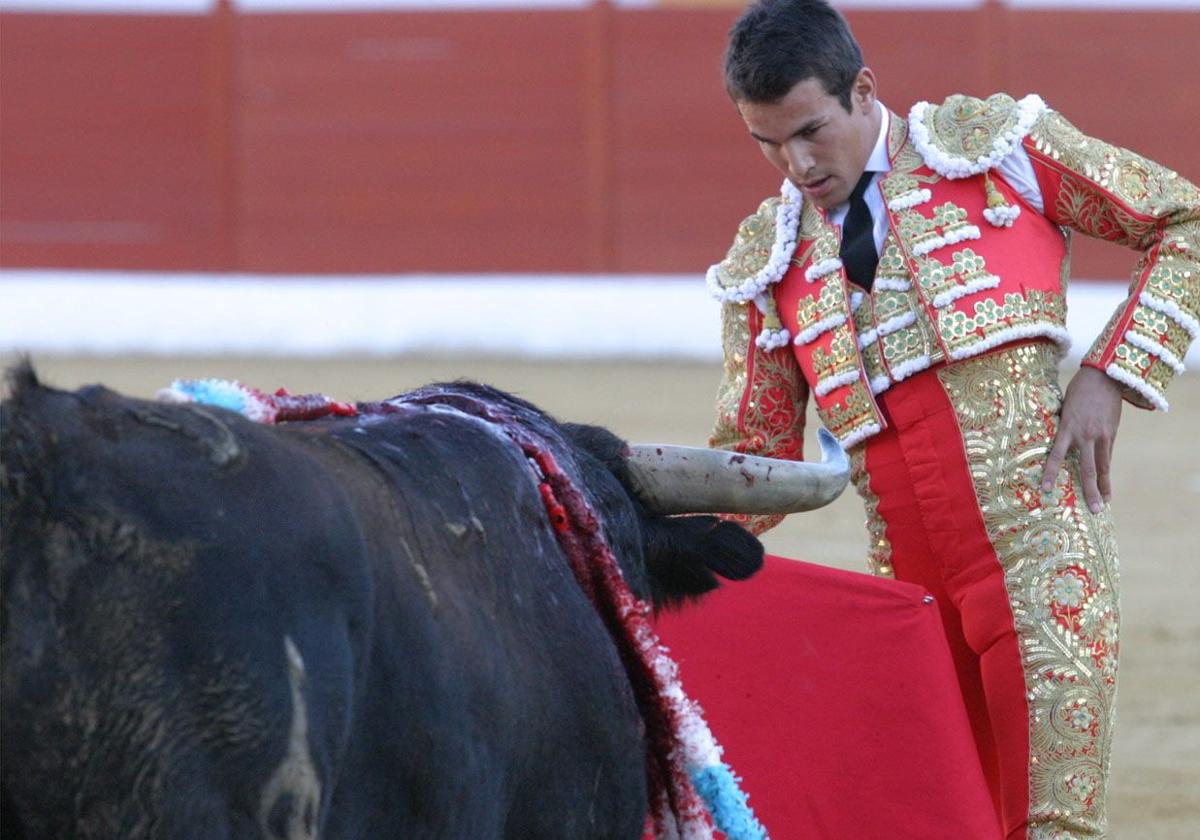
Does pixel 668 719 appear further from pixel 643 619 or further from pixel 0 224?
pixel 0 224

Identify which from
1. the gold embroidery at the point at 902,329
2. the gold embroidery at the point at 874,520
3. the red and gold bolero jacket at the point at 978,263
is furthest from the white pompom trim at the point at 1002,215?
the gold embroidery at the point at 874,520

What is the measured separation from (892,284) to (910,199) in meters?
0.11

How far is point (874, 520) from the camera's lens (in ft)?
8.24

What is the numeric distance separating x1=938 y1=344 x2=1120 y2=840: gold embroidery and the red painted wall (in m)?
9.00

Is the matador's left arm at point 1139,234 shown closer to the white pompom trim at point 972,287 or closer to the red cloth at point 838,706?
the white pompom trim at point 972,287

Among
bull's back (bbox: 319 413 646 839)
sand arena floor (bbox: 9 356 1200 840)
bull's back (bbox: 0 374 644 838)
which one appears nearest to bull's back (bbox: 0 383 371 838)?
bull's back (bbox: 0 374 644 838)

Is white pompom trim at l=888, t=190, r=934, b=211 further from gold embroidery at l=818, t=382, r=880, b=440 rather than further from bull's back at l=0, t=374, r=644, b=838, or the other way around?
bull's back at l=0, t=374, r=644, b=838

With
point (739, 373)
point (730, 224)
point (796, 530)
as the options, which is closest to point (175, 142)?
point (730, 224)

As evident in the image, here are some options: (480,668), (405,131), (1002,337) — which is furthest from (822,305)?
(405,131)

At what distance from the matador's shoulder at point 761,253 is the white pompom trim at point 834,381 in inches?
6.3

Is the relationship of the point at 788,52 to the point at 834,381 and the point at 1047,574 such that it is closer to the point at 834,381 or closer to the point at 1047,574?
the point at 834,381

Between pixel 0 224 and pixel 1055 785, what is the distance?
10580 mm

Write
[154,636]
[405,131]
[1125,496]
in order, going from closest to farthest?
[154,636], [1125,496], [405,131]

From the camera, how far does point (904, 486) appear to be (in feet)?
7.96
